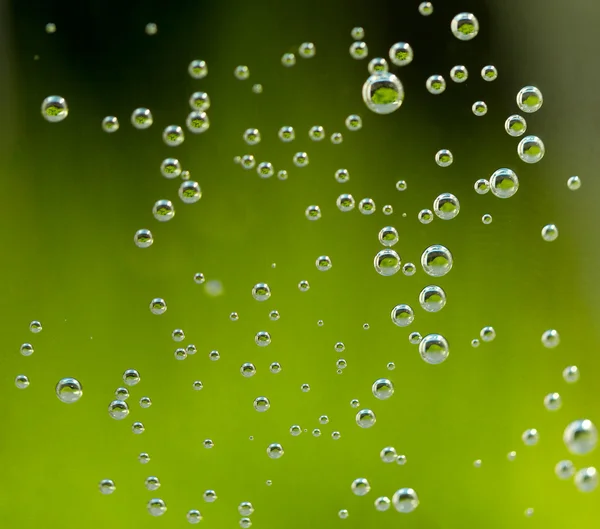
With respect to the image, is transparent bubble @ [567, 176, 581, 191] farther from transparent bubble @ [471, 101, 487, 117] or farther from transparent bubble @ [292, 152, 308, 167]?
transparent bubble @ [292, 152, 308, 167]

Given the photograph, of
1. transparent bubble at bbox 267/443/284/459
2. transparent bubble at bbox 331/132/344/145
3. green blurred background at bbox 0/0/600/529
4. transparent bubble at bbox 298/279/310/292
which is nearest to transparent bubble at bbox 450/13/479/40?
green blurred background at bbox 0/0/600/529

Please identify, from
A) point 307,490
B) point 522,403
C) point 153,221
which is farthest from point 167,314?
point 522,403

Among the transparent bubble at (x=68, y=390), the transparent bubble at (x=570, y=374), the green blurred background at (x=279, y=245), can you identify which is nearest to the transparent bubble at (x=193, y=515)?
the green blurred background at (x=279, y=245)

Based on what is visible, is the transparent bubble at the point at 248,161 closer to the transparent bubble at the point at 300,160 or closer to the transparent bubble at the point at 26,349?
the transparent bubble at the point at 300,160

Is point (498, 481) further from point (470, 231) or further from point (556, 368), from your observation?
point (470, 231)

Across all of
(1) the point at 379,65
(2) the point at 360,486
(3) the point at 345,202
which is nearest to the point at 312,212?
(3) the point at 345,202
